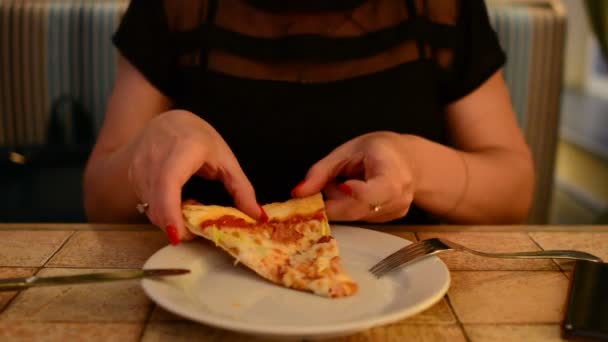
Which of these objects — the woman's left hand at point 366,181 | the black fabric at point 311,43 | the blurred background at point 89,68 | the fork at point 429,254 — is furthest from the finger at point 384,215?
the blurred background at point 89,68

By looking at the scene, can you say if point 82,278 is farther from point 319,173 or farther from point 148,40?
point 148,40

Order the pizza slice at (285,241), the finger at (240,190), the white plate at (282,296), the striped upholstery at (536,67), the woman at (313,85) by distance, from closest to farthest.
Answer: the white plate at (282,296) < the pizza slice at (285,241) < the finger at (240,190) < the woman at (313,85) < the striped upholstery at (536,67)

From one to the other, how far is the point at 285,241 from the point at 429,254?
0.16 metres

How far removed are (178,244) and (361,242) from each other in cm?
21

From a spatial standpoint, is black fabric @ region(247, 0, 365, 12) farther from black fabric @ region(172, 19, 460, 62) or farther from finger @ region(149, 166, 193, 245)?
finger @ region(149, 166, 193, 245)

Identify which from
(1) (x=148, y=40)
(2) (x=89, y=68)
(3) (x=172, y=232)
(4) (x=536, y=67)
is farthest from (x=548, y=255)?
(2) (x=89, y=68)

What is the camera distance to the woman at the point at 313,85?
3.45 feet

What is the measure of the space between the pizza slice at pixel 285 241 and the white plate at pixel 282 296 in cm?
1

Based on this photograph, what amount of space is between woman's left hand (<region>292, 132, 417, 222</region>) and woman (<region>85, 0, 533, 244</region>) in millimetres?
225

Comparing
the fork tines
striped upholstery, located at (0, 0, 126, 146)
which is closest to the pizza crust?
the fork tines

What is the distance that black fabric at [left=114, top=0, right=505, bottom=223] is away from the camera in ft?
3.46

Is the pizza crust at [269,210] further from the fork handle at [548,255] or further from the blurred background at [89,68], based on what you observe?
the blurred background at [89,68]

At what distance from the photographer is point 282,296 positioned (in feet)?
1.96

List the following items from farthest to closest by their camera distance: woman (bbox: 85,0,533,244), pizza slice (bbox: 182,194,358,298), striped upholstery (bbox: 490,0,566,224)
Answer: striped upholstery (bbox: 490,0,566,224), woman (bbox: 85,0,533,244), pizza slice (bbox: 182,194,358,298)
